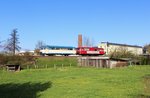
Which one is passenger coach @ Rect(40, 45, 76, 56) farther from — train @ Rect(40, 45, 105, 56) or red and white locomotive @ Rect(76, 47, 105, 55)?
red and white locomotive @ Rect(76, 47, 105, 55)

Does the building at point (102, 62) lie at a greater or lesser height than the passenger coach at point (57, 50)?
lesser

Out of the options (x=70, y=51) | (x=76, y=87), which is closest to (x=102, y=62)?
(x=76, y=87)

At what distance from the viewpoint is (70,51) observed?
355 ft

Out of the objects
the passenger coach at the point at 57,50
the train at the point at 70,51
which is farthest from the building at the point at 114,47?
the train at the point at 70,51

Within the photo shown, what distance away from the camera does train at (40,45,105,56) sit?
102m

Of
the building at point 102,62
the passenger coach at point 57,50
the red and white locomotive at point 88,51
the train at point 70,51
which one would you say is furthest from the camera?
the passenger coach at point 57,50

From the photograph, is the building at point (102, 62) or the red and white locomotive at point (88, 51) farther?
the red and white locomotive at point (88, 51)

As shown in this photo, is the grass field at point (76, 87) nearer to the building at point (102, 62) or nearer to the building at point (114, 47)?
the building at point (102, 62)

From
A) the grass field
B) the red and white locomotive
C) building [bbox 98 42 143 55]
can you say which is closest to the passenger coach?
the red and white locomotive

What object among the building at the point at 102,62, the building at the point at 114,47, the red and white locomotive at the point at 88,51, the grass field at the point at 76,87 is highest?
the building at the point at 114,47

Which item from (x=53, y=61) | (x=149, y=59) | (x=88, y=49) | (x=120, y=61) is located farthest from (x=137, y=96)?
(x=88, y=49)

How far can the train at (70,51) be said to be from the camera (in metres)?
102

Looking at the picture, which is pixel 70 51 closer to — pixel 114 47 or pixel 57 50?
Result: pixel 57 50

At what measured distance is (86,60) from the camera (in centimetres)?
7188
